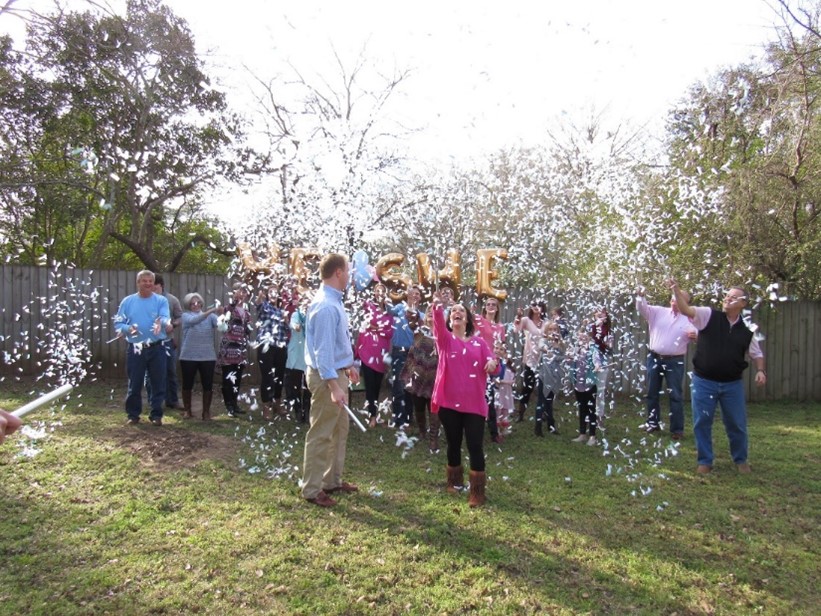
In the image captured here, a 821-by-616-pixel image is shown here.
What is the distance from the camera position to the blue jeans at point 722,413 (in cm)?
545

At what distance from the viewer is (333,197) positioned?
7.24 m

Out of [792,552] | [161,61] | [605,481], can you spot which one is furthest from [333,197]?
[161,61]

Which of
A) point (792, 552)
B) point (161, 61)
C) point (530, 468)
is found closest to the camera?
point (792, 552)

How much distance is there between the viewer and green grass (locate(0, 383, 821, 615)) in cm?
319

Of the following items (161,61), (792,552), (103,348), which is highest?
(161,61)

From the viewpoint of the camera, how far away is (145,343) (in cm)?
660

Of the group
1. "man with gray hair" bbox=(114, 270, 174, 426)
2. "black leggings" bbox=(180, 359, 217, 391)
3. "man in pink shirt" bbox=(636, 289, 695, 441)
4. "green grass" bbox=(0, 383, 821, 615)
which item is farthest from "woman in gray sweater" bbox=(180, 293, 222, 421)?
"man in pink shirt" bbox=(636, 289, 695, 441)

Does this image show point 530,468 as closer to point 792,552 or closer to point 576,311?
point 792,552

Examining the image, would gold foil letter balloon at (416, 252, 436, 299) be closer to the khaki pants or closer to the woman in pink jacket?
the woman in pink jacket

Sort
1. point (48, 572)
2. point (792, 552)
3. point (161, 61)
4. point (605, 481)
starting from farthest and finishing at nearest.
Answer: point (161, 61) < point (605, 481) < point (792, 552) < point (48, 572)

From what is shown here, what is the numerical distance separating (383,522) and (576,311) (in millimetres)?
6345

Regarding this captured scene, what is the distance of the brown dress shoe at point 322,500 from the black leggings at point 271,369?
306 centimetres

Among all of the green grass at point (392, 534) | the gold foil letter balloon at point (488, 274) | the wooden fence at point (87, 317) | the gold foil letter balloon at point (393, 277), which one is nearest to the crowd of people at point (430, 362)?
the gold foil letter balloon at point (393, 277)

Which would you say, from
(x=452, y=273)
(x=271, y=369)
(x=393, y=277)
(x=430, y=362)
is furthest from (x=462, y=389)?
(x=271, y=369)
